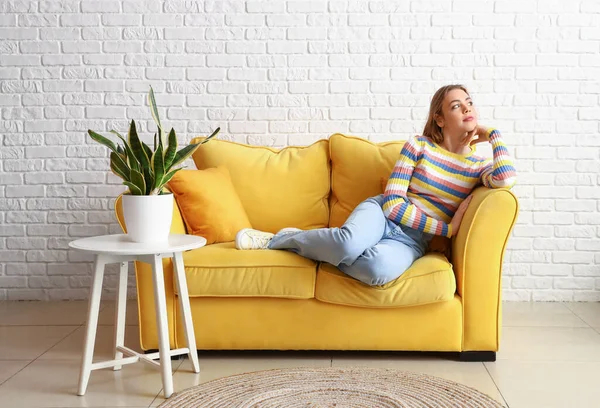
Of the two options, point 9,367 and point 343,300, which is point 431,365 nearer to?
point 343,300

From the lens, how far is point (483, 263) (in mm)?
2840

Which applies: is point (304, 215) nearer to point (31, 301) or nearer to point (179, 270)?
point (179, 270)

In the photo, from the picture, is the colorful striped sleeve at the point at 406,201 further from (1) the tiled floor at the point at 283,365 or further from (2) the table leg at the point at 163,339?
(2) the table leg at the point at 163,339

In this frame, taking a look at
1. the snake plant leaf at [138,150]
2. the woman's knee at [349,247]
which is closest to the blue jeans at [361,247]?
the woman's knee at [349,247]

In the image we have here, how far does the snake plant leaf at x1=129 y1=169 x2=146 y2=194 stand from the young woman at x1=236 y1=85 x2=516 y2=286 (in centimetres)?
55

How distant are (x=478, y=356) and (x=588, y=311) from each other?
114cm

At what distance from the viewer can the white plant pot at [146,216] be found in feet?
8.44

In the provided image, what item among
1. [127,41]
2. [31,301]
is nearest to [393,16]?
[127,41]

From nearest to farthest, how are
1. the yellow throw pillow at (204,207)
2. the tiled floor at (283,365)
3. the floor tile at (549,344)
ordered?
the tiled floor at (283,365)
the floor tile at (549,344)
the yellow throw pillow at (204,207)

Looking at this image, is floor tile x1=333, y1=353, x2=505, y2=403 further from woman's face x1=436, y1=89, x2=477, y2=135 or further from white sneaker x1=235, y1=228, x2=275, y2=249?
woman's face x1=436, y1=89, x2=477, y2=135

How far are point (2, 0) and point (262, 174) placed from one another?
1773mm

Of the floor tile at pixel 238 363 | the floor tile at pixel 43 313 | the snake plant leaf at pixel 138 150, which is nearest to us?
the snake plant leaf at pixel 138 150

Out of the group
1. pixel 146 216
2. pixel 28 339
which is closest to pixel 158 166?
pixel 146 216

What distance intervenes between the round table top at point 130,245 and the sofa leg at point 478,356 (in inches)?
45.4
